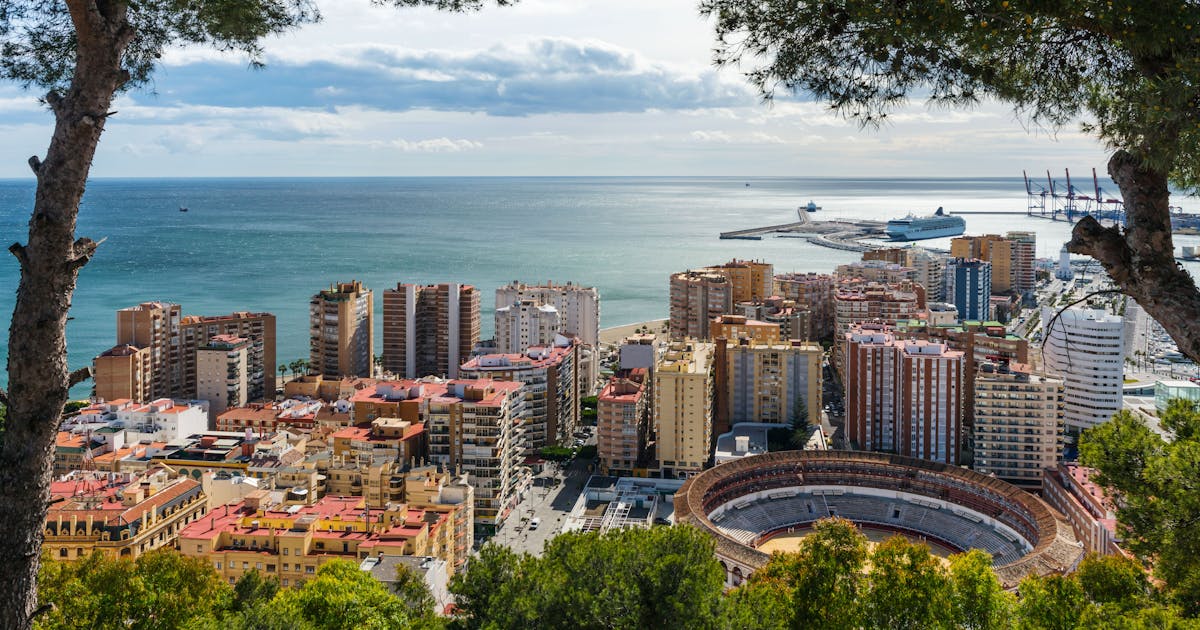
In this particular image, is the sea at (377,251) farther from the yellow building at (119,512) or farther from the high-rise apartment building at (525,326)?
the yellow building at (119,512)

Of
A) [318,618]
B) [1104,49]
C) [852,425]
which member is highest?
[1104,49]

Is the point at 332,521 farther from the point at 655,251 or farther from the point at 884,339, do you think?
the point at 655,251

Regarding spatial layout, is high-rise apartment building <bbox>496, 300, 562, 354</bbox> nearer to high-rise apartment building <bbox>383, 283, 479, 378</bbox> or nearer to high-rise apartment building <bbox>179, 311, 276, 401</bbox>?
high-rise apartment building <bbox>383, 283, 479, 378</bbox>

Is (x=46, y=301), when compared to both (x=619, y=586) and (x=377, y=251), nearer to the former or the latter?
(x=619, y=586)

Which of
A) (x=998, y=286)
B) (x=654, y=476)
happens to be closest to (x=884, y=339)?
(x=654, y=476)

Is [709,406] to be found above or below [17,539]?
below

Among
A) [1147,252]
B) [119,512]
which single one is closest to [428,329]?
[119,512]

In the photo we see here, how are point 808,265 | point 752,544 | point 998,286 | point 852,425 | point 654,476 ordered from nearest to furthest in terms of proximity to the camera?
point 752,544 < point 654,476 < point 852,425 < point 998,286 < point 808,265
